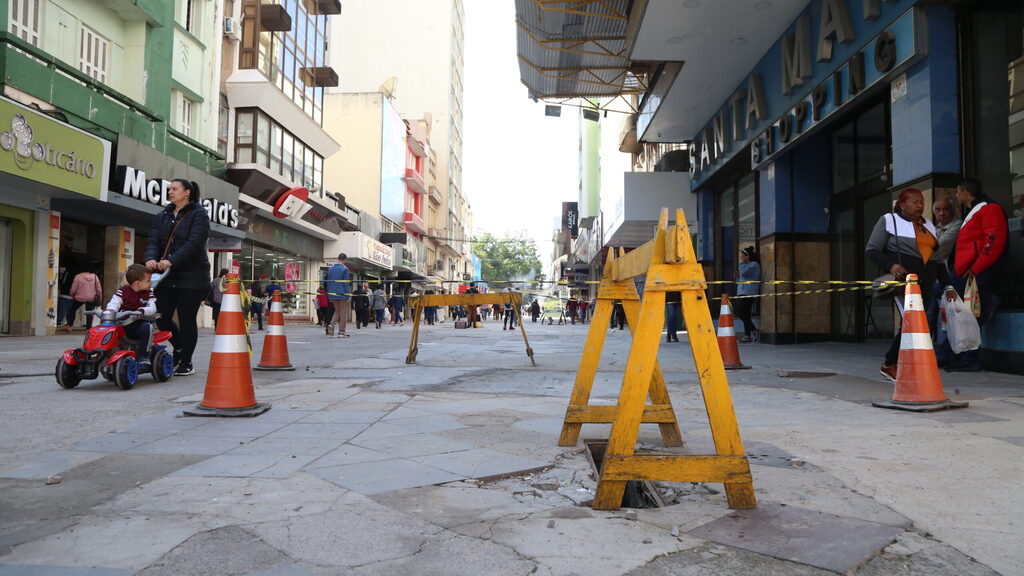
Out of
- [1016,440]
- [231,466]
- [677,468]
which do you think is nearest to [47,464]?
[231,466]

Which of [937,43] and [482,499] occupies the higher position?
[937,43]

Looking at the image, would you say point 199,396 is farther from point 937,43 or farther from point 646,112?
point 646,112

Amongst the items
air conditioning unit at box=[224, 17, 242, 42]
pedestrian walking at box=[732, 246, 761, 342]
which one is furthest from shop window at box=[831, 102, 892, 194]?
air conditioning unit at box=[224, 17, 242, 42]

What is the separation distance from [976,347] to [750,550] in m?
5.71

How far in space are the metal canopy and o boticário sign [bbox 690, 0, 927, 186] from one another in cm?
283

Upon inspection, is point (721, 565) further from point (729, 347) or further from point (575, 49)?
point (575, 49)

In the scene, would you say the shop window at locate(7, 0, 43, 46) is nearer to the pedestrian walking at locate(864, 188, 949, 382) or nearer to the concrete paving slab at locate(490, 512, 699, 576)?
the pedestrian walking at locate(864, 188, 949, 382)

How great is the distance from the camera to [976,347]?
6.46 meters

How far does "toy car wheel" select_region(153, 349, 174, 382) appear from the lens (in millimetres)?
6047

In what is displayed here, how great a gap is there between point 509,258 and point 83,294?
8256cm

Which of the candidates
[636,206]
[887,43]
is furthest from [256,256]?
[887,43]

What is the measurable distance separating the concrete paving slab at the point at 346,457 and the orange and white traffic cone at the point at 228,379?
1.28m

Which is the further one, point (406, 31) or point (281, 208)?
point (406, 31)

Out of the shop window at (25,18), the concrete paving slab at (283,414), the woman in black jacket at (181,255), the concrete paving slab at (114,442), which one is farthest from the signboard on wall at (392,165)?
the concrete paving slab at (114,442)
